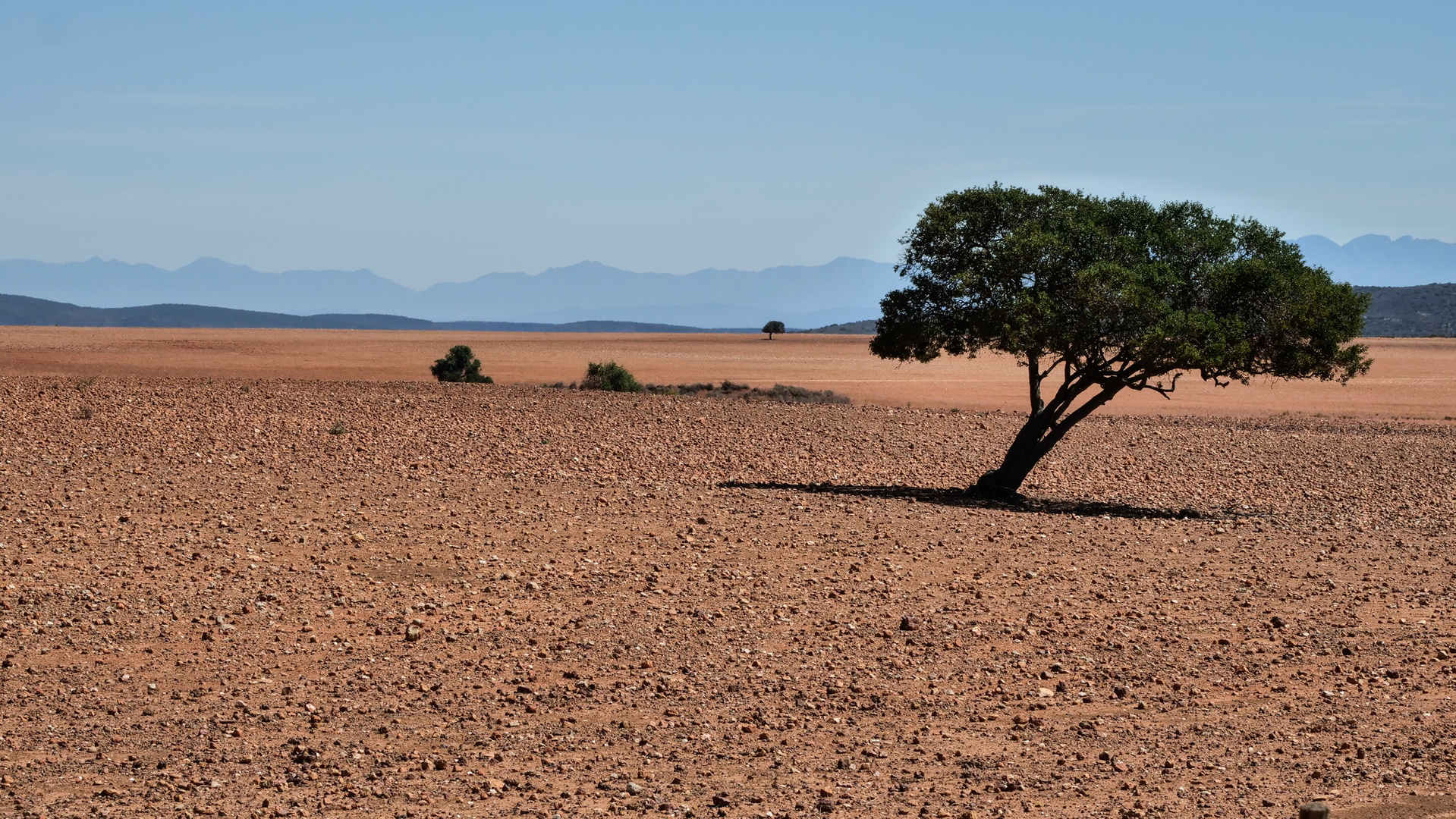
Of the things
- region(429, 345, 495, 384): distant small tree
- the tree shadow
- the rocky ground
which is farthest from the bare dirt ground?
the rocky ground

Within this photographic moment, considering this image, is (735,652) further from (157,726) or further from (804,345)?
(804,345)

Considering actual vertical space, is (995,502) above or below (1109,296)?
below

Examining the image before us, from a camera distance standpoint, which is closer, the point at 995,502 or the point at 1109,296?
the point at 1109,296

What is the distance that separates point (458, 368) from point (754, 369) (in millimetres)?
28633

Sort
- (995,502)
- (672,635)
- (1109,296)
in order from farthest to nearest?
(995,502) → (1109,296) → (672,635)

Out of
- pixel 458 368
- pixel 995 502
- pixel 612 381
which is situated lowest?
pixel 995 502

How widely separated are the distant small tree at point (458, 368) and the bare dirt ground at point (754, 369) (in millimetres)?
3310

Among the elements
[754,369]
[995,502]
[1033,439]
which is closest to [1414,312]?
[754,369]

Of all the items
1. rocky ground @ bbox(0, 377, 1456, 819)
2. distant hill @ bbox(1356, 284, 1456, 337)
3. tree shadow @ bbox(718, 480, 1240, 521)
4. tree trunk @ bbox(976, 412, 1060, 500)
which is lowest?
rocky ground @ bbox(0, 377, 1456, 819)

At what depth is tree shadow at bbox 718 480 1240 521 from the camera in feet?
62.2

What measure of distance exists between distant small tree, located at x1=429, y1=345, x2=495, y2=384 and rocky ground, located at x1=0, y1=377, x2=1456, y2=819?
1966cm

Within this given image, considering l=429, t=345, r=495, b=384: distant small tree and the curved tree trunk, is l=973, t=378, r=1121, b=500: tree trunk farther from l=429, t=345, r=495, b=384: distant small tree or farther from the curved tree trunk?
l=429, t=345, r=495, b=384: distant small tree

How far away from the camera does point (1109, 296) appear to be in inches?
721

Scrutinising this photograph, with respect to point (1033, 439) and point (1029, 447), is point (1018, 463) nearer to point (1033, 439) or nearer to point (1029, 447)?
point (1029, 447)
